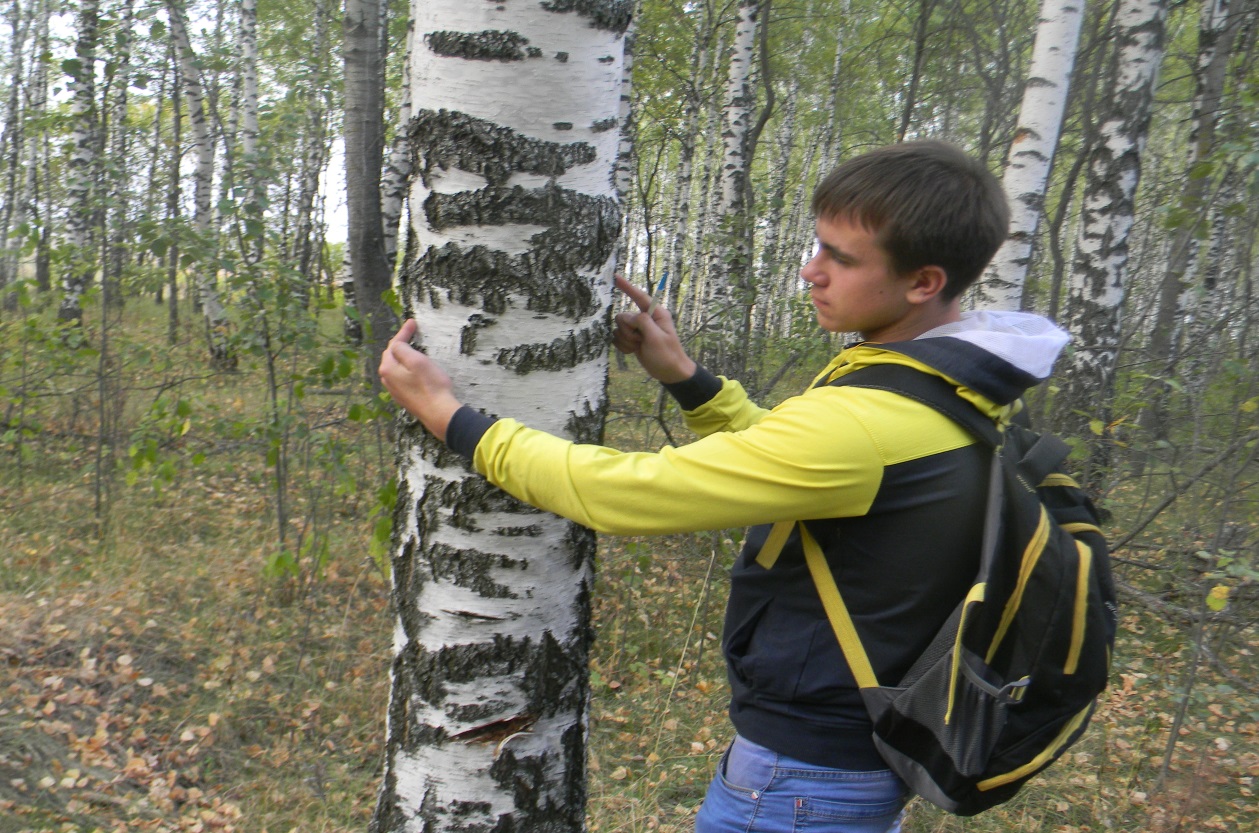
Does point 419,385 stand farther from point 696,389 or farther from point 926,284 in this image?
point 926,284

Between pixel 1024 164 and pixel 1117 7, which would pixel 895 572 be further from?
pixel 1117 7

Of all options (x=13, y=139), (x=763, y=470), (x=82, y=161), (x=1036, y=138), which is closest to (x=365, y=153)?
(x=1036, y=138)

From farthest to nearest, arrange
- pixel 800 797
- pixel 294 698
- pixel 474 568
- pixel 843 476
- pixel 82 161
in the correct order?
pixel 82 161 → pixel 294 698 → pixel 474 568 → pixel 800 797 → pixel 843 476

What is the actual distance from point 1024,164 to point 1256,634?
3.15 metres

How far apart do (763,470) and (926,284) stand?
0.46 metres

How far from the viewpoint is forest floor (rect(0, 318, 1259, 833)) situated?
10.3ft

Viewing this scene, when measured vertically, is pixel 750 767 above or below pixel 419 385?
below

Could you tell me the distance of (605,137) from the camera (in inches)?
61.6

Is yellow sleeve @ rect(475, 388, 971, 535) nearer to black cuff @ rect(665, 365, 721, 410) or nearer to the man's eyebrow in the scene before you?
the man's eyebrow

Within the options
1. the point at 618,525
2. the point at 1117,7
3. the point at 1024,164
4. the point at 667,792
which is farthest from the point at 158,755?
the point at 1117,7

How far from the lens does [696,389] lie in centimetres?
192

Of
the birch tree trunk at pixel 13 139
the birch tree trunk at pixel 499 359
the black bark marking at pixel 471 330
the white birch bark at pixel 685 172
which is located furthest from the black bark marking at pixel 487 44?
the birch tree trunk at pixel 13 139

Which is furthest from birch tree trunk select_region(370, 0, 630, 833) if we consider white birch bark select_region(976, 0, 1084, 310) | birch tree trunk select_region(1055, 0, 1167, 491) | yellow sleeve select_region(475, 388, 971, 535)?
birch tree trunk select_region(1055, 0, 1167, 491)

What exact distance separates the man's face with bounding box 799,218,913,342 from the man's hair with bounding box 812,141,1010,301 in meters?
0.02
